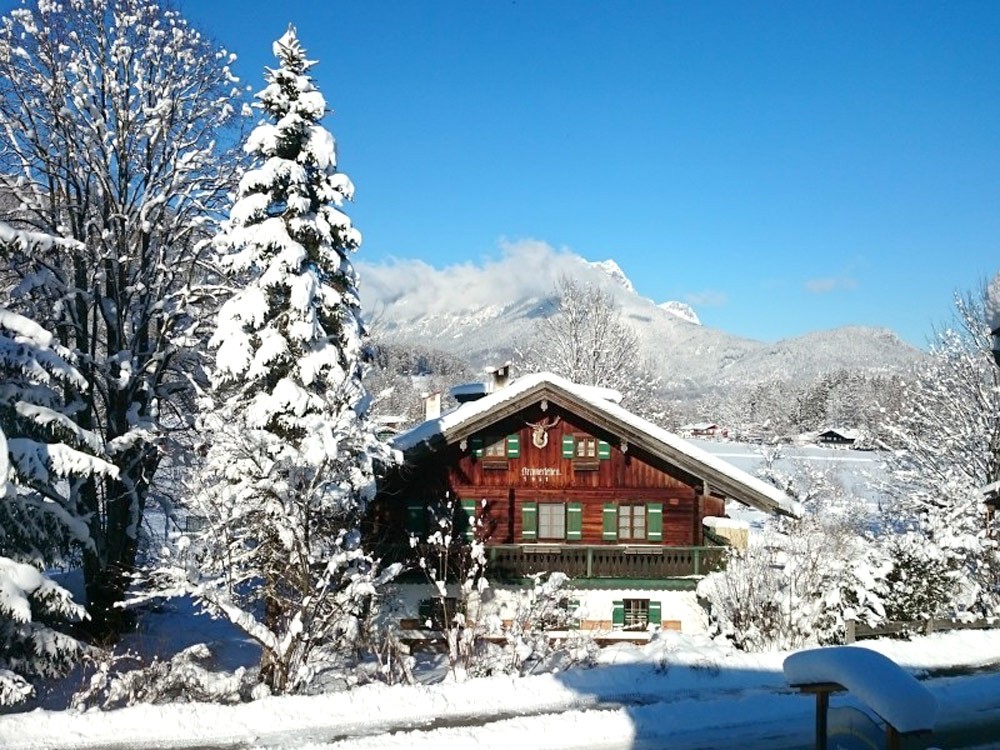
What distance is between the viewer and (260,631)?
47.2ft

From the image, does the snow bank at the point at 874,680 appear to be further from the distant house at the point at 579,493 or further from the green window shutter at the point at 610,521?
the green window shutter at the point at 610,521

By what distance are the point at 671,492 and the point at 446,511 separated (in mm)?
7145

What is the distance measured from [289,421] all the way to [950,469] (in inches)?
1014

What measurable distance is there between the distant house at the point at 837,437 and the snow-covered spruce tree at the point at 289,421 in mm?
103209

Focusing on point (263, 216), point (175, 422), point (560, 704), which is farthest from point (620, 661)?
point (175, 422)

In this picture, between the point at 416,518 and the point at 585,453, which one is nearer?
the point at 416,518

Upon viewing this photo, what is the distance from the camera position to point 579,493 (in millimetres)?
24734

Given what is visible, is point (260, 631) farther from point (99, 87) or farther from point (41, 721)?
point (99, 87)

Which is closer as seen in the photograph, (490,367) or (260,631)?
(260,631)

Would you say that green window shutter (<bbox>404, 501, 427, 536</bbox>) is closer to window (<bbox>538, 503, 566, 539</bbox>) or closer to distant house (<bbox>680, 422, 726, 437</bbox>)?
window (<bbox>538, 503, 566, 539</bbox>)

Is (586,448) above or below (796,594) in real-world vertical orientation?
above

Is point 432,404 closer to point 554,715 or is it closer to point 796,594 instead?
point 796,594

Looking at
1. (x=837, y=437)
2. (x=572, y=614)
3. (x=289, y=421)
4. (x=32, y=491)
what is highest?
(x=837, y=437)

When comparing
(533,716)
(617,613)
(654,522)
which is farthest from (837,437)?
(533,716)
